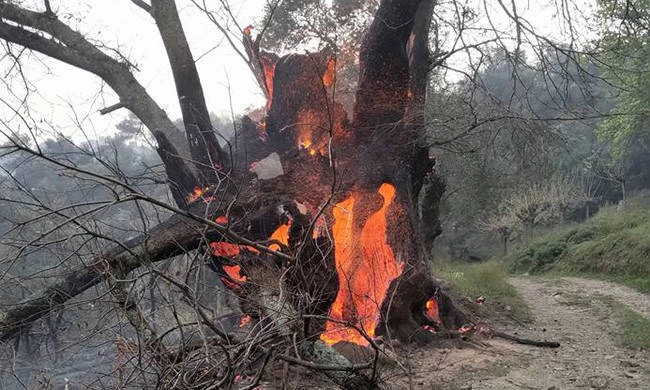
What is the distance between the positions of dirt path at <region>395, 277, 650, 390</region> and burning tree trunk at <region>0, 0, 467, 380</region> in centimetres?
100

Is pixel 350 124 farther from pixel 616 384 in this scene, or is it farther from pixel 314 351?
pixel 616 384

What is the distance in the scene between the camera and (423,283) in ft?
22.3

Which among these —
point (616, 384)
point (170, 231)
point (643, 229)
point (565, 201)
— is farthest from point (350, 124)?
point (565, 201)

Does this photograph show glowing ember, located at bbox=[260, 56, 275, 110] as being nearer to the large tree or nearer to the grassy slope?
the large tree

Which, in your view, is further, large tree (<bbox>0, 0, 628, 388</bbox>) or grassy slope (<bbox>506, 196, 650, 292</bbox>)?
grassy slope (<bbox>506, 196, 650, 292</bbox>)

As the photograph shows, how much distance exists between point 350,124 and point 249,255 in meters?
3.00

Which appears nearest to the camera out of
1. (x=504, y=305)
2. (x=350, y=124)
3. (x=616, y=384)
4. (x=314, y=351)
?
(x=314, y=351)

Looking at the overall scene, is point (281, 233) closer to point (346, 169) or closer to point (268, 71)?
point (346, 169)

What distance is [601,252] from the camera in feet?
43.3

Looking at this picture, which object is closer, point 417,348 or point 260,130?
point 417,348

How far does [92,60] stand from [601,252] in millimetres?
13777

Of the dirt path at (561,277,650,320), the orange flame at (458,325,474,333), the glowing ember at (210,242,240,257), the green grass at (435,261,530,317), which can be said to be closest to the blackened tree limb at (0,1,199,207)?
the glowing ember at (210,242,240,257)

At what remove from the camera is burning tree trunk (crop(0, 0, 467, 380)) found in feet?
20.8

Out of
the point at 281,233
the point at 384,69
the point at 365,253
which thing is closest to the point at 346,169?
the point at 365,253
